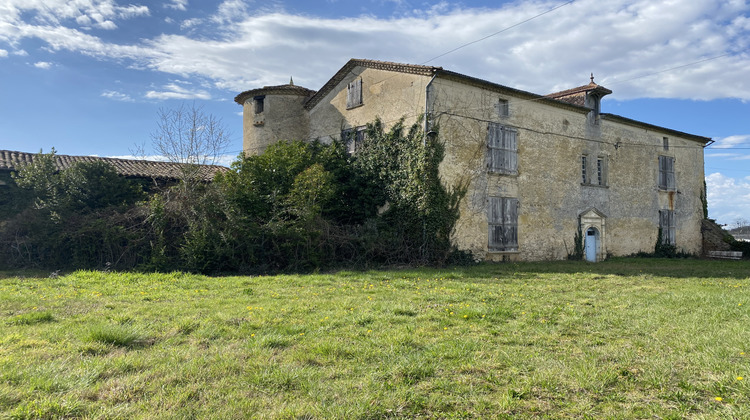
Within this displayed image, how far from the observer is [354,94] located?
1833 cm

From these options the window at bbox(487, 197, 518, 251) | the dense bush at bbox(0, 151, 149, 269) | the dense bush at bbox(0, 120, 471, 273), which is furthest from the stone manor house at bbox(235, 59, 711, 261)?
the dense bush at bbox(0, 151, 149, 269)

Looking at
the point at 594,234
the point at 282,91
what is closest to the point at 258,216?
the point at 282,91

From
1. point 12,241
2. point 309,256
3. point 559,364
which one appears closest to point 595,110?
point 309,256

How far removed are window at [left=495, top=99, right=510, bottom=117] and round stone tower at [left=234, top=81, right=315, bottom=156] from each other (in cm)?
842

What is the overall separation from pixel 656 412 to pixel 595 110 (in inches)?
773

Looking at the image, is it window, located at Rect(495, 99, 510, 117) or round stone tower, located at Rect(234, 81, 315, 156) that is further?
round stone tower, located at Rect(234, 81, 315, 156)

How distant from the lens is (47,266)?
1400 centimetres

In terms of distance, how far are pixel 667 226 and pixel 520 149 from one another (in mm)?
11312

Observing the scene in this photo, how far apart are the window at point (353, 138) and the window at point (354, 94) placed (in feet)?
3.21

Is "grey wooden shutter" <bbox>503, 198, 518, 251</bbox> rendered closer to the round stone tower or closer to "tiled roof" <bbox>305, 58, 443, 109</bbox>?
"tiled roof" <bbox>305, 58, 443, 109</bbox>

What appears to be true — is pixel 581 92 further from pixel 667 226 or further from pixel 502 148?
pixel 667 226

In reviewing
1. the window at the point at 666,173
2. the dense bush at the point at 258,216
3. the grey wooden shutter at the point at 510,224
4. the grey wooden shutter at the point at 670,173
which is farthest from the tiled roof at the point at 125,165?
the grey wooden shutter at the point at 670,173

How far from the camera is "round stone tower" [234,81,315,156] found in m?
20.4

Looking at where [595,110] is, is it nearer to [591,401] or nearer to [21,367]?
[591,401]
